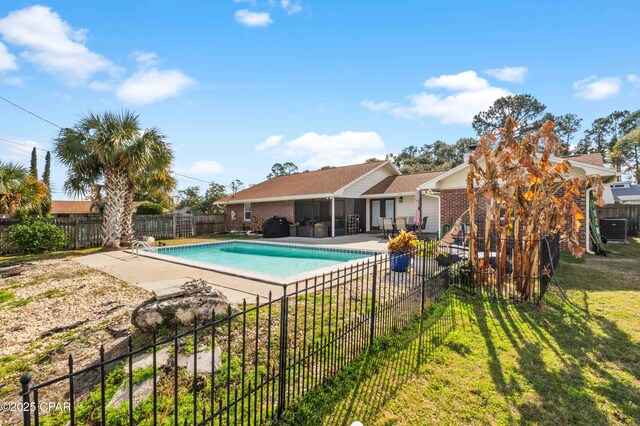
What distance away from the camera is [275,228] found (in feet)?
64.3

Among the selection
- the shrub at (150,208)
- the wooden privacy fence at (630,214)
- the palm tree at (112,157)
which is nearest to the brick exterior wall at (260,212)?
the shrub at (150,208)

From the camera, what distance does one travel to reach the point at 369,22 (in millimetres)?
10617

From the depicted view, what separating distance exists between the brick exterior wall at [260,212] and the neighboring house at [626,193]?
90.7ft

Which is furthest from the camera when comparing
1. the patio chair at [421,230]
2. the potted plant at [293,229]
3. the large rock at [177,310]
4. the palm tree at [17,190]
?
the potted plant at [293,229]

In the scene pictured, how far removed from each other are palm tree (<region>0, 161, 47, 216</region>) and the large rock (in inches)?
467

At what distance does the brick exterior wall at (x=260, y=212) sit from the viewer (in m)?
21.1

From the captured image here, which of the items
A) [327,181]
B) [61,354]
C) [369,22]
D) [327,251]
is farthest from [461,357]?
[327,181]

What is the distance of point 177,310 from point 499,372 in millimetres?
4092

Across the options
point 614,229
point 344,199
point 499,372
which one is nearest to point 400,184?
point 344,199

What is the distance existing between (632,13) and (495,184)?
27.3 ft

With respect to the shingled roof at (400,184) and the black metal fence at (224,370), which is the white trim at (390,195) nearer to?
the shingled roof at (400,184)

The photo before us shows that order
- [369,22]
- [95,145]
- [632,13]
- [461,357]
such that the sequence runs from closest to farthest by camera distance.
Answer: [461,357] < [632,13] < [369,22] < [95,145]

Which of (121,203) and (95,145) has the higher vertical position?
(95,145)

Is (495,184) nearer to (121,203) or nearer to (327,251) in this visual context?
(327,251)
